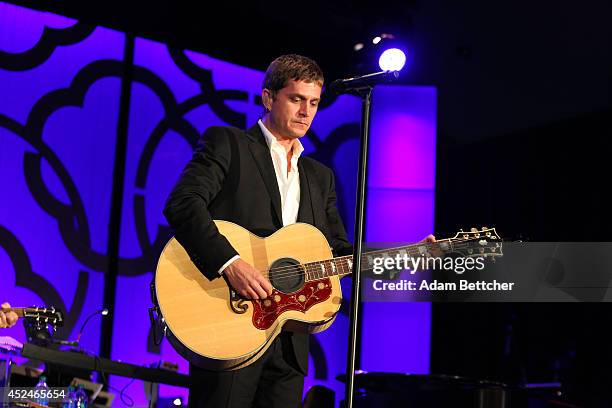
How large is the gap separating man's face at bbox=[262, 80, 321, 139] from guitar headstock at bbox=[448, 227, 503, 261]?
0.80 meters

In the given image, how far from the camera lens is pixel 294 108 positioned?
10.6 feet

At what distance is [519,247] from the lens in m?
A: 6.54

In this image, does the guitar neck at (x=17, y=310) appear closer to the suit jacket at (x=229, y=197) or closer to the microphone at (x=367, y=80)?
the suit jacket at (x=229, y=197)

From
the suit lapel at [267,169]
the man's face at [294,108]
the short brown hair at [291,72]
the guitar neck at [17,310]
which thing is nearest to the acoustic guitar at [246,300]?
the suit lapel at [267,169]

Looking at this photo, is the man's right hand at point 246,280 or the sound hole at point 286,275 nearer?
the man's right hand at point 246,280

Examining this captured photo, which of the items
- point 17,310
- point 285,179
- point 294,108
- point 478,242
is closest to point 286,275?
point 285,179

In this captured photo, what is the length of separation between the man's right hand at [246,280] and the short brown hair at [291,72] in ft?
2.68

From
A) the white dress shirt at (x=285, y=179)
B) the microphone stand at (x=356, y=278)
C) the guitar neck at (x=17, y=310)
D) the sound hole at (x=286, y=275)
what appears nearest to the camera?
the microphone stand at (x=356, y=278)

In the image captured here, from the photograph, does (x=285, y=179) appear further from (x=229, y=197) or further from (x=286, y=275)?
(x=286, y=275)

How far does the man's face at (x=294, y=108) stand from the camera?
10.6 ft

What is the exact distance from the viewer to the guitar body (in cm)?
282

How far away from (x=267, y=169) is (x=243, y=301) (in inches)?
21.8

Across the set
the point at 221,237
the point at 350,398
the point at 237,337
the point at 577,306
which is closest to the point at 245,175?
the point at 221,237

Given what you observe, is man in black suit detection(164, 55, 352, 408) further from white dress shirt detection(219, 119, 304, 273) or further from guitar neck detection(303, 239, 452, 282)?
guitar neck detection(303, 239, 452, 282)
